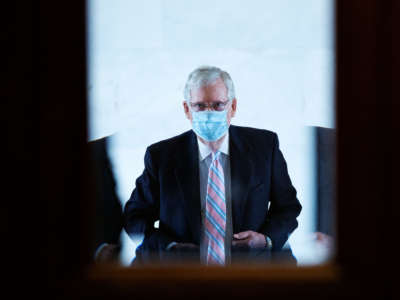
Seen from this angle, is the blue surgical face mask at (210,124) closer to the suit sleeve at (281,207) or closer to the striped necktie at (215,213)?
the striped necktie at (215,213)

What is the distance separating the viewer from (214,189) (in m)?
2.01

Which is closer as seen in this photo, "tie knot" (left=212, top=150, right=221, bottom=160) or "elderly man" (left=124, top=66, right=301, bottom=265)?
"elderly man" (left=124, top=66, right=301, bottom=265)

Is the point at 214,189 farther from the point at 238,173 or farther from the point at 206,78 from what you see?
the point at 206,78

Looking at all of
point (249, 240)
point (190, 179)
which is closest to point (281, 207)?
point (249, 240)

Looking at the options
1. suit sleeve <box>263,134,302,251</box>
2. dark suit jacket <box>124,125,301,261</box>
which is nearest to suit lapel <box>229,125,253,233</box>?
dark suit jacket <box>124,125,301,261</box>

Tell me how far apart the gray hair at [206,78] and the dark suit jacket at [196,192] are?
0.62ft

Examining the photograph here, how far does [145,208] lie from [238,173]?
0.47 meters

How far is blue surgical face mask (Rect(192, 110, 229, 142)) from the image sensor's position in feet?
6.70

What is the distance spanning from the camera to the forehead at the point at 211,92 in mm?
2041

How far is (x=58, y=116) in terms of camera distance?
1077 millimetres

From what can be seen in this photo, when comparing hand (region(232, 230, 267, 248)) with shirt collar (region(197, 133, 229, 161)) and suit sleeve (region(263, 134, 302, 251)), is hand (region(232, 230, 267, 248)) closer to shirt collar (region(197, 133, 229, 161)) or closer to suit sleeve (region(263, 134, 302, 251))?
suit sleeve (region(263, 134, 302, 251))

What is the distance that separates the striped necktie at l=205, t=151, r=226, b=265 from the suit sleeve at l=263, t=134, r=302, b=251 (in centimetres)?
21
